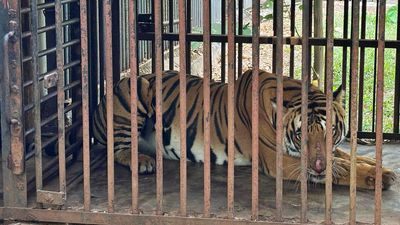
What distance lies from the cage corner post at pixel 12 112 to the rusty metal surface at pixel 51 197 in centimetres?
9

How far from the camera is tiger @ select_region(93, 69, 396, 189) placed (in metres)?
4.88

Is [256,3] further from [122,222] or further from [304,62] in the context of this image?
[122,222]

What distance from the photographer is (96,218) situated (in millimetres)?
4168

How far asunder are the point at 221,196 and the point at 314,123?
0.67 metres

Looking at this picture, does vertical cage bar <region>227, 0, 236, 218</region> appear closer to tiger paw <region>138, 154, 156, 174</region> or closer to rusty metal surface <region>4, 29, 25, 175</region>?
rusty metal surface <region>4, 29, 25, 175</region>

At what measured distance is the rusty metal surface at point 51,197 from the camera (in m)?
4.19

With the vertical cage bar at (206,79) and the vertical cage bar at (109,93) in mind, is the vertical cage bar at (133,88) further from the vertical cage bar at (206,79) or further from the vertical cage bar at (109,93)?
the vertical cage bar at (206,79)

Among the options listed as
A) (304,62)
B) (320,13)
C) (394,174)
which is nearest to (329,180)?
(304,62)

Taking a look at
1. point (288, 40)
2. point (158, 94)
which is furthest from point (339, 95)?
point (158, 94)

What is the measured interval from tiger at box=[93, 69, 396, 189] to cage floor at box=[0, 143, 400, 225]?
A: 0.09m

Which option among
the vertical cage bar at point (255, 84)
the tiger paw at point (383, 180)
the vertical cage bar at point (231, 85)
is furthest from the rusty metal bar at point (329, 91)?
the tiger paw at point (383, 180)

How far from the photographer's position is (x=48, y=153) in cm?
532

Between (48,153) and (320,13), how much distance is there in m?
2.88

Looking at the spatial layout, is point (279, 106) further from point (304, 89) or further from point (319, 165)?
point (319, 165)
